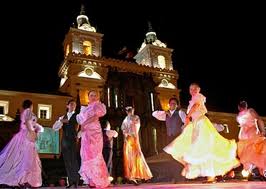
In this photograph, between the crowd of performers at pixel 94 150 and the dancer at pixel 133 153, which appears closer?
the crowd of performers at pixel 94 150

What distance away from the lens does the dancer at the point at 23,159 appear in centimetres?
715

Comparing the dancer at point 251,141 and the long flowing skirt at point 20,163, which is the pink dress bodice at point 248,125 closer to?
the dancer at point 251,141

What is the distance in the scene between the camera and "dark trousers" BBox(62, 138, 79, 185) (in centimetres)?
758

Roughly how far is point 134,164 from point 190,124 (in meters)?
2.61

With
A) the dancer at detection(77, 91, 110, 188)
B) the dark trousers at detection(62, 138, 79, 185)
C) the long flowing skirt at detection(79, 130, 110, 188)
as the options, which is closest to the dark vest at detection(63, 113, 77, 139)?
the dark trousers at detection(62, 138, 79, 185)

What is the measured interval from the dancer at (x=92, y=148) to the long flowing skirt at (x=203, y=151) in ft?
5.28

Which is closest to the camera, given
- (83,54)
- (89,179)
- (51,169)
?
(89,179)

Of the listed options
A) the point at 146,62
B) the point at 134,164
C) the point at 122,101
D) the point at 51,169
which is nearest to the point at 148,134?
the point at 122,101

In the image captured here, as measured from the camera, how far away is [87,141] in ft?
24.0

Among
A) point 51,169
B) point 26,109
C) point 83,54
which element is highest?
point 83,54

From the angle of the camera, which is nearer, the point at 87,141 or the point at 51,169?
the point at 87,141

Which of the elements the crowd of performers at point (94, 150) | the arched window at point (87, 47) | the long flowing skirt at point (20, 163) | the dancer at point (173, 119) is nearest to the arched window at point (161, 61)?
the arched window at point (87, 47)

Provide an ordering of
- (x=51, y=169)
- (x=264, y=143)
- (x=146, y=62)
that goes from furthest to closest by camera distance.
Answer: (x=146, y=62) → (x=51, y=169) → (x=264, y=143)

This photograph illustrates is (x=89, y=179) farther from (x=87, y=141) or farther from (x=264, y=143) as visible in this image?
(x=264, y=143)
